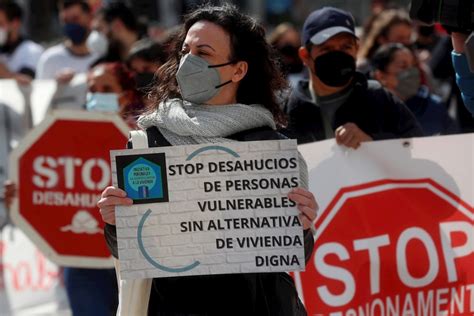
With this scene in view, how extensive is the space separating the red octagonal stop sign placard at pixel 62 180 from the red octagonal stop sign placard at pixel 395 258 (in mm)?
1852

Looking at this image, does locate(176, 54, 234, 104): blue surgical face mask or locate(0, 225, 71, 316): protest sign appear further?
locate(0, 225, 71, 316): protest sign

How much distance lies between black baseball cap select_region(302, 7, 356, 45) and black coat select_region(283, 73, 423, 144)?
0.81ft

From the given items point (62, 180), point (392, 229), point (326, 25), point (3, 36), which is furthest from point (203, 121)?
point (3, 36)

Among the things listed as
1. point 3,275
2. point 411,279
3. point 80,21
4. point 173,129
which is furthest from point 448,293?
point 80,21

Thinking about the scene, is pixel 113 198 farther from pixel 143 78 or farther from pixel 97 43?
pixel 97 43

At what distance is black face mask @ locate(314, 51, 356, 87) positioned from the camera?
16.5 feet

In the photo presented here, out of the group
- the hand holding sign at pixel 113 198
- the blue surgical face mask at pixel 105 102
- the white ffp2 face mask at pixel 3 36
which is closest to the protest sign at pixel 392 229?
the hand holding sign at pixel 113 198

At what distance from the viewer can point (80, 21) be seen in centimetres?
937

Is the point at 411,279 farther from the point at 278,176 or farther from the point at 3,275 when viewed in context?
the point at 3,275

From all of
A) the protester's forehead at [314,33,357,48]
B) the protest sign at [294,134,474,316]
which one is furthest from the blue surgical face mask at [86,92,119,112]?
the protest sign at [294,134,474,316]

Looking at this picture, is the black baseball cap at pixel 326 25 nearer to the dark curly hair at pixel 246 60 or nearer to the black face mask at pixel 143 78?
the dark curly hair at pixel 246 60

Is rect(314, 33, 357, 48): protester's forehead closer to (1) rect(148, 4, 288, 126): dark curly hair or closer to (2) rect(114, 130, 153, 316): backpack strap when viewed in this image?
(1) rect(148, 4, 288, 126): dark curly hair

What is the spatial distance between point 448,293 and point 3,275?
3943 millimetres

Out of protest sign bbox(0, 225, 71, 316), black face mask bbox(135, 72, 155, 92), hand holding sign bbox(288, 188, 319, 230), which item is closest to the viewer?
hand holding sign bbox(288, 188, 319, 230)
